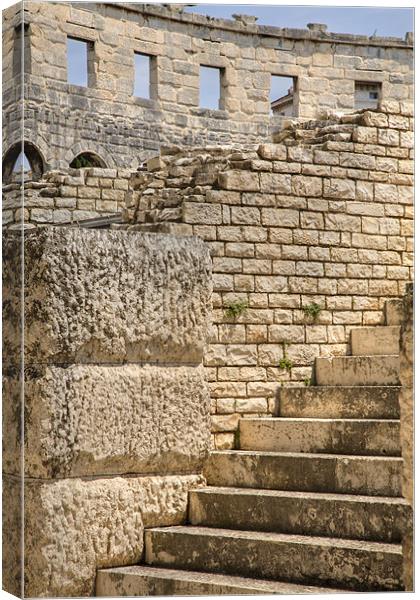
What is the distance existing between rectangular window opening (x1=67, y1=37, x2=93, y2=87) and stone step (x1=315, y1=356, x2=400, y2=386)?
2.92 m

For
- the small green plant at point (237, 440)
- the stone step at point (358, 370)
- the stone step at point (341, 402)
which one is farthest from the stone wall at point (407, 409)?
the small green plant at point (237, 440)

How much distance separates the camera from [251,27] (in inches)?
380

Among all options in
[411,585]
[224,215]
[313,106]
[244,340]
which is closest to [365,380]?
[244,340]

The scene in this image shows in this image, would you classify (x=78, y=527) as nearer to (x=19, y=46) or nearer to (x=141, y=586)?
(x=141, y=586)

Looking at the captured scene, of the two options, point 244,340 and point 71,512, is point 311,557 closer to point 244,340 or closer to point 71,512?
point 71,512

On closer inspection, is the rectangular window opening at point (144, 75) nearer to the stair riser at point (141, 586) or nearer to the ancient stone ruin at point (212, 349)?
the ancient stone ruin at point (212, 349)

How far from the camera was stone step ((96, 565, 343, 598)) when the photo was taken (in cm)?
612

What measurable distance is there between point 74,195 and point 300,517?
6.05 meters

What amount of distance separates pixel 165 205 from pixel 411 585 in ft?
14.7

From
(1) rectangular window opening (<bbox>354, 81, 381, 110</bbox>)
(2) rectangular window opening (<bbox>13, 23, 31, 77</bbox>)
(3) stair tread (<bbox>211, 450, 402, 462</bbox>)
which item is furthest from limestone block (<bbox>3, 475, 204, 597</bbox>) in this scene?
(1) rectangular window opening (<bbox>354, 81, 381, 110</bbox>)

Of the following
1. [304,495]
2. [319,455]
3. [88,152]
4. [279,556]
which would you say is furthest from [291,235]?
[88,152]

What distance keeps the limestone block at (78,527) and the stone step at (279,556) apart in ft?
0.58

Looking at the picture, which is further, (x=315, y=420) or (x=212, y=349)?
(x=212, y=349)

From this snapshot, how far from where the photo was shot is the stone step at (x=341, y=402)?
7.47 m
